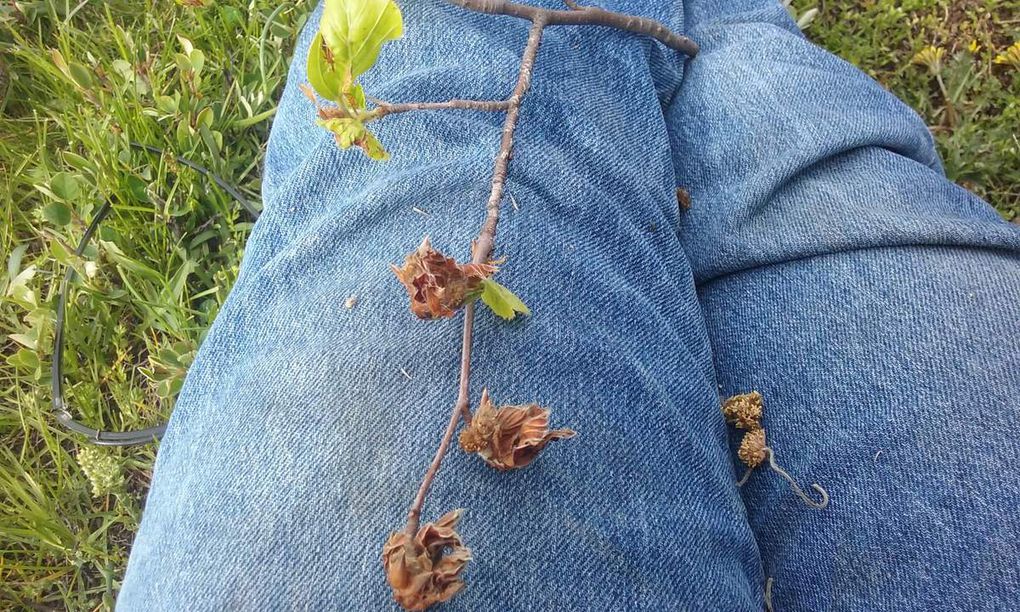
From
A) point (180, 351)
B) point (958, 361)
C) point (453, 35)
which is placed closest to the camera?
point (958, 361)

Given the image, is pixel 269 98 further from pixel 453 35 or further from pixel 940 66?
pixel 940 66

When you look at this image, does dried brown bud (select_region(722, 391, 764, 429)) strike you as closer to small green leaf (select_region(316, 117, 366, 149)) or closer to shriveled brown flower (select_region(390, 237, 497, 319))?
shriveled brown flower (select_region(390, 237, 497, 319))

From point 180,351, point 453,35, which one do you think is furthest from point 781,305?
point 180,351

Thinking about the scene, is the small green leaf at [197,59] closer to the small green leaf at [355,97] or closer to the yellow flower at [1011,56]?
the small green leaf at [355,97]

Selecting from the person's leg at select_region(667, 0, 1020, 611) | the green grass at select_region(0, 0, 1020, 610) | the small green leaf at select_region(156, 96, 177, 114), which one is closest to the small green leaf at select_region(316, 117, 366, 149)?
the person's leg at select_region(667, 0, 1020, 611)

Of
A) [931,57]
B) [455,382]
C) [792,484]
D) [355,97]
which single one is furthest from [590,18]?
[931,57]
